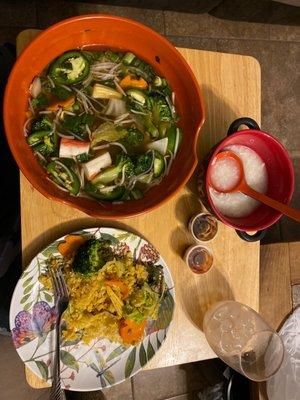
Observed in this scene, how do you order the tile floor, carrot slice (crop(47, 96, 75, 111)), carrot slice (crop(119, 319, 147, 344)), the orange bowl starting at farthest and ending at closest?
the tile floor < carrot slice (crop(119, 319, 147, 344)) < carrot slice (crop(47, 96, 75, 111)) < the orange bowl

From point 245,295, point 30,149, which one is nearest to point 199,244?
point 245,295

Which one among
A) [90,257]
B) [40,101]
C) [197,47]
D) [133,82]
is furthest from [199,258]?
[197,47]

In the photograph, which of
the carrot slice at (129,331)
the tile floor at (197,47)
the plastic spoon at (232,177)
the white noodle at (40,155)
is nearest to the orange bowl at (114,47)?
the white noodle at (40,155)

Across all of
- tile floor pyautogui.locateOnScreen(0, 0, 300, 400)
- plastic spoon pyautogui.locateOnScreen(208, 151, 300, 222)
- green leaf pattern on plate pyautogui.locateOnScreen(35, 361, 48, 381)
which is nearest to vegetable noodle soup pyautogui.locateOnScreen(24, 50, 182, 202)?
plastic spoon pyautogui.locateOnScreen(208, 151, 300, 222)

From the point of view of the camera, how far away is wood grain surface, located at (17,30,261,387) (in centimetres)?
152

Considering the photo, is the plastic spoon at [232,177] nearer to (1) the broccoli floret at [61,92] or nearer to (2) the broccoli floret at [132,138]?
(2) the broccoli floret at [132,138]

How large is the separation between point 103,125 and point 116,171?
152mm

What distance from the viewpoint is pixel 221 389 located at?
2.39m

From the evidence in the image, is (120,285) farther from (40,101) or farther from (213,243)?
(40,101)

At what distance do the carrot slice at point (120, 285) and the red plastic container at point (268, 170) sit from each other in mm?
377

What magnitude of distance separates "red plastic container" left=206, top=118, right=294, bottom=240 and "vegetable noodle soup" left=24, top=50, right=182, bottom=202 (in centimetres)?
18

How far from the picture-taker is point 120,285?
1457 millimetres

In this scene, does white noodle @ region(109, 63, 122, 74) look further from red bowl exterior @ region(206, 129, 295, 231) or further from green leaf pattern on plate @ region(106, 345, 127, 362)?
green leaf pattern on plate @ region(106, 345, 127, 362)

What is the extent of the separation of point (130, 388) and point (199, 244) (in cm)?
126
